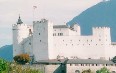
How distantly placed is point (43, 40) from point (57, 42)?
3.14 m

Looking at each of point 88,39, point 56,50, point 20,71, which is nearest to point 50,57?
point 56,50

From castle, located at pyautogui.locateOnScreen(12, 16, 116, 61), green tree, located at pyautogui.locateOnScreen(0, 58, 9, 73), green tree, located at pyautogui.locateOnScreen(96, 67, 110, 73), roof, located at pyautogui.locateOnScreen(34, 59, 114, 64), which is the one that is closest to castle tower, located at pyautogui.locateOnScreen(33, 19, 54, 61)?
castle, located at pyautogui.locateOnScreen(12, 16, 116, 61)

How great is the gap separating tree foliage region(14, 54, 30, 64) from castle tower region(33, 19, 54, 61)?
143 inches

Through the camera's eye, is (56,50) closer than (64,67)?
No

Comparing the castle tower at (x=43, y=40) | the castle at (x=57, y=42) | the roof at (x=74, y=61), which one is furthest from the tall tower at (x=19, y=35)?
the roof at (x=74, y=61)

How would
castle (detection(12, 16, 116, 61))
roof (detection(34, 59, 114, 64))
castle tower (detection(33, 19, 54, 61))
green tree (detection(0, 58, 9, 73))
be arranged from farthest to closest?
castle (detection(12, 16, 116, 61)) < castle tower (detection(33, 19, 54, 61)) < roof (detection(34, 59, 114, 64)) < green tree (detection(0, 58, 9, 73))

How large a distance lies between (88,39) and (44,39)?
9652mm

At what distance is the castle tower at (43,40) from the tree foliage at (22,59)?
11.9 feet

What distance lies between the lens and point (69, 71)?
10381 cm

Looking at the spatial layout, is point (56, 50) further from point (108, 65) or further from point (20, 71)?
point (20, 71)

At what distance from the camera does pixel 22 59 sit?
108250 millimetres

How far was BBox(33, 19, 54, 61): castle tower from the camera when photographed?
366 feet

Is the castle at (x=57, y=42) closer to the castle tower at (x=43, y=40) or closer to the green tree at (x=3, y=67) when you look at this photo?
the castle tower at (x=43, y=40)

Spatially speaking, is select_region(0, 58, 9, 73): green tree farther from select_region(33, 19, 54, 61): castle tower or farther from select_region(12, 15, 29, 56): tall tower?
select_region(12, 15, 29, 56): tall tower
